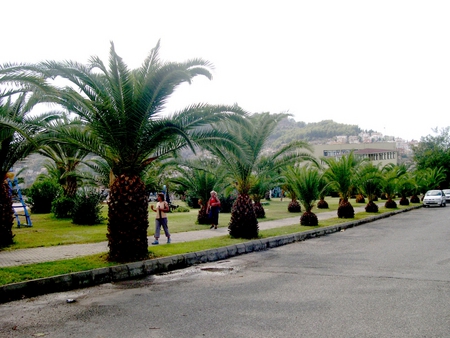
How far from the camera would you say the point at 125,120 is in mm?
9625

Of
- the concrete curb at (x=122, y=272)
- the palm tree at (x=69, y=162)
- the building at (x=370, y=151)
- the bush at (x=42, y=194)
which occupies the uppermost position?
the building at (x=370, y=151)

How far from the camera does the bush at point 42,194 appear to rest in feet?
78.7

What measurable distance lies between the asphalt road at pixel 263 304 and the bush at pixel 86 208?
9.88 metres

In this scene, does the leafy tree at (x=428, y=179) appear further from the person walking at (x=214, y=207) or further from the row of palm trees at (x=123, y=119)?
the row of palm trees at (x=123, y=119)

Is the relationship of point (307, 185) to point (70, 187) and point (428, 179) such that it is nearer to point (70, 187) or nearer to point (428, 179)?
point (70, 187)

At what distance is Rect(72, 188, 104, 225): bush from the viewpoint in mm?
18000

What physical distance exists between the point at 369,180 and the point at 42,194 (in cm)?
2073

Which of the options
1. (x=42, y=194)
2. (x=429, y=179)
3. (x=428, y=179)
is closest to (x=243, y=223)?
(x=42, y=194)

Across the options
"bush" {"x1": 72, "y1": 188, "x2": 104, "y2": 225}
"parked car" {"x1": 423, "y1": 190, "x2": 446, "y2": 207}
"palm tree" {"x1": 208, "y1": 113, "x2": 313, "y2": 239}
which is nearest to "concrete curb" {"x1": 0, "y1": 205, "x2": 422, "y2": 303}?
"palm tree" {"x1": 208, "y1": 113, "x2": 313, "y2": 239}

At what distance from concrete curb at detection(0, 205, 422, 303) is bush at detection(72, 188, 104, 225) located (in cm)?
850

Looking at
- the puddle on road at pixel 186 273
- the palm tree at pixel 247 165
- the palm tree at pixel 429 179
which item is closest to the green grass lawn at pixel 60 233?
the palm tree at pixel 247 165

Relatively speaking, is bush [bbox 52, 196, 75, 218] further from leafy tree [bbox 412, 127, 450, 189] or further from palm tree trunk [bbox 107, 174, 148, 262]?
leafy tree [bbox 412, 127, 450, 189]

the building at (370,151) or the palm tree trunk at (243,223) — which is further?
the building at (370,151)

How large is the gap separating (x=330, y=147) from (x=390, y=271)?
101121mm
